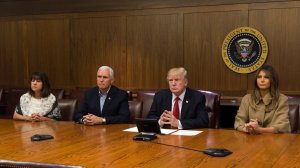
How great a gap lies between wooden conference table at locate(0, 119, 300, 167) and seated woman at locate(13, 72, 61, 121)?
86cm

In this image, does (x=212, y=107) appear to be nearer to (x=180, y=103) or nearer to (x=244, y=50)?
(x=180, y=103)

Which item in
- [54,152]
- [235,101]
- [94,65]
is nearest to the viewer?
[54,152]

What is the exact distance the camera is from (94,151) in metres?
2.60

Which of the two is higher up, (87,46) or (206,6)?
(206,6)

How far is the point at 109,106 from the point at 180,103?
2.41ft

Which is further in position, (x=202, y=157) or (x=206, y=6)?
(x=206, y=6)

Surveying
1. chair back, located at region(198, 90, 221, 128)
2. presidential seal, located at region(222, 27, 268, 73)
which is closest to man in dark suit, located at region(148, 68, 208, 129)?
chair back, located at region(198, 90, 221, 128)

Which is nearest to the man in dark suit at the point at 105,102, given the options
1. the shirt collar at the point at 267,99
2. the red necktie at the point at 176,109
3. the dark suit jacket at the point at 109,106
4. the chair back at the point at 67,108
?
the dark suit jacket at the point at 109,106

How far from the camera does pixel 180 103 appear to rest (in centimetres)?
394

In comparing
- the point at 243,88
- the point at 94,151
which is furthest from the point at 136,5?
the point at 94,151

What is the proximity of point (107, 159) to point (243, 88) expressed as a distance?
4201mm

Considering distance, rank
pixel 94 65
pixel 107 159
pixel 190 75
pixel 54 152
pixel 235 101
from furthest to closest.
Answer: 1. pixel 94 65
2. pixel 190 75
3. pixel 235 101
4. pixel 54 152
5. pixel 107 159

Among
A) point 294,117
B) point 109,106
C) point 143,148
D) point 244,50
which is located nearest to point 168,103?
point 109,106

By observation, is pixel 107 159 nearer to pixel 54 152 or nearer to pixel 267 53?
pixel 54 152
